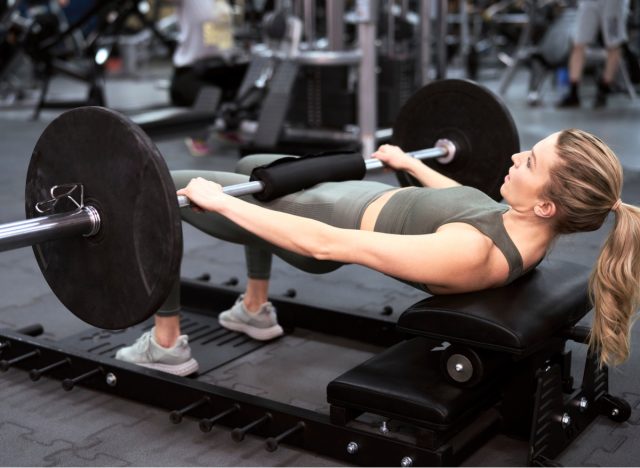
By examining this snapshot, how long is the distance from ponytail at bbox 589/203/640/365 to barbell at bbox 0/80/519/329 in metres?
A: 0.85

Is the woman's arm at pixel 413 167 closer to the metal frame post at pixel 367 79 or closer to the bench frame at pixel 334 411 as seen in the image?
the bench frame at pixel 334 411

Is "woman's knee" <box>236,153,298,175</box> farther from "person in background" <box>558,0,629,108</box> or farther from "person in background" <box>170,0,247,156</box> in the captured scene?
"person in background" <box>558,0,629,108</box>

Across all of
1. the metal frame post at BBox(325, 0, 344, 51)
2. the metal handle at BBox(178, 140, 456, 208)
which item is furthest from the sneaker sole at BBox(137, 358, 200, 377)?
the metal frame post at BBox(325, 0, 344, 51)

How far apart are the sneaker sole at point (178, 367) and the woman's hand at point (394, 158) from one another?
0.82 m

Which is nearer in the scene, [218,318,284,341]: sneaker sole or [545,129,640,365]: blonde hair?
[545,129,640,365]: blonde hair

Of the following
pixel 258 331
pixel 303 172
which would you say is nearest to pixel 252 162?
pixel 303 172

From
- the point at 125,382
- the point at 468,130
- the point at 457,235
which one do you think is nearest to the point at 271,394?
the point at 125,382

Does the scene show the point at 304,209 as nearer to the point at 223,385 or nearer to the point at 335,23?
the point at 223,385

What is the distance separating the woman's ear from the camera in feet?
6.19

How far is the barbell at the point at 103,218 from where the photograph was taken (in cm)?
177

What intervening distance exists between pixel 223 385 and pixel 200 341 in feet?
1.12

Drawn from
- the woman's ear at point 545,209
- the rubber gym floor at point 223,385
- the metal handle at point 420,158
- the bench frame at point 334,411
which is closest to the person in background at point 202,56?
the rubber gym floor at point 223,385

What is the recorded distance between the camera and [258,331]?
8.87 feet

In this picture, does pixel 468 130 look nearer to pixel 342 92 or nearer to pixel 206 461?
pixel 206 461
